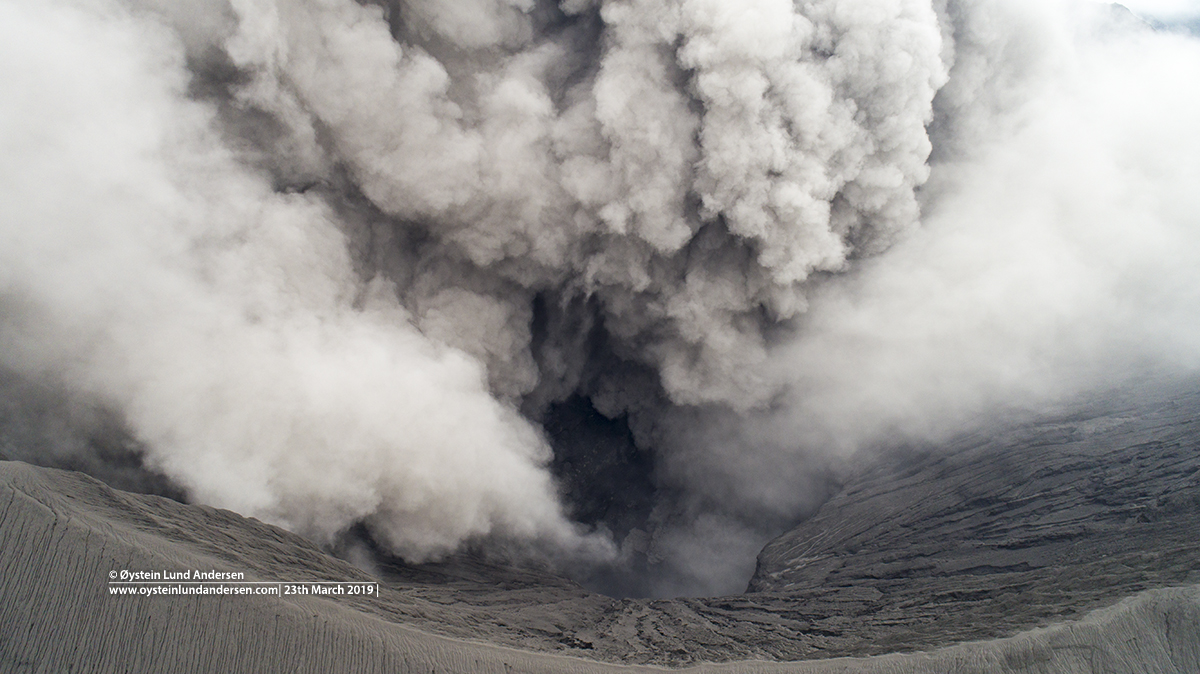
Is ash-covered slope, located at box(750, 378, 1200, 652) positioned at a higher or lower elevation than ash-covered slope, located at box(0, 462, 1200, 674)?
higher

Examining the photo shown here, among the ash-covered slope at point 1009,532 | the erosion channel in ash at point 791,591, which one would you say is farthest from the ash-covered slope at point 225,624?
the ash-covered slope at point 1009,532

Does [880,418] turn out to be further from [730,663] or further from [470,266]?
[470,266]

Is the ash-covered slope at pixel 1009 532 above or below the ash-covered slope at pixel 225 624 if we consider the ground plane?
above

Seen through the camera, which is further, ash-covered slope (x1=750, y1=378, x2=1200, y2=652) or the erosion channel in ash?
ash-covered slope (x1=750, y1=378, x2=1200, y2=652)

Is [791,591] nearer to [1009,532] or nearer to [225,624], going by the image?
[1009,532]

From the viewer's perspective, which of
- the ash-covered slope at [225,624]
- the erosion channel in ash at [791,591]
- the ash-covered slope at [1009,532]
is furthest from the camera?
the ash-covered slope at [1009,532]

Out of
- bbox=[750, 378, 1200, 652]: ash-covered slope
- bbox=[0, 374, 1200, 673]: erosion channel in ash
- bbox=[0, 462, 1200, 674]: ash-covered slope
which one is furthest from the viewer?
bbox=[750, 378, 1200, 652]: ash-covered slope

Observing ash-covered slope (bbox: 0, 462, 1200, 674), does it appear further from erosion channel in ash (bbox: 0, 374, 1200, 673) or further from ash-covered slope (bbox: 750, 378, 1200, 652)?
ash-covered slope (bbox: 750, 378, 1200, 652)

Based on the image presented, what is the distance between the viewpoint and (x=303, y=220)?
12.0m

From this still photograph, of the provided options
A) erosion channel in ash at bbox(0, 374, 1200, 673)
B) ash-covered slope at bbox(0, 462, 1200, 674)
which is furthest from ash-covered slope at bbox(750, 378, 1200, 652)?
ash-covered slope at bbox(0, 462, 1200, 674)

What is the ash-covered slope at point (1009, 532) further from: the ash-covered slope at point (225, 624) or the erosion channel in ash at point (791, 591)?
the ash-covered slope at point (225, 624)

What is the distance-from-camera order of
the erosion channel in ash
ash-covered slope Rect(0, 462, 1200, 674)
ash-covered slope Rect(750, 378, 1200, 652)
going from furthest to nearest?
ash-covered slope Rect(750, 378, 1200, 652), the erosion channel in ash, ash-covered slope Rect(0, 462, 1200, 674)

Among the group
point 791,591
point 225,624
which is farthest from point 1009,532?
point 225,624

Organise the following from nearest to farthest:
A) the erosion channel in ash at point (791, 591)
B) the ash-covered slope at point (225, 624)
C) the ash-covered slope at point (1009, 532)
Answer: the ash-covered slope at point (225, 624), the erosion channel in ash at point (791, 591), the ash-covered slope at point (1009, 532)
